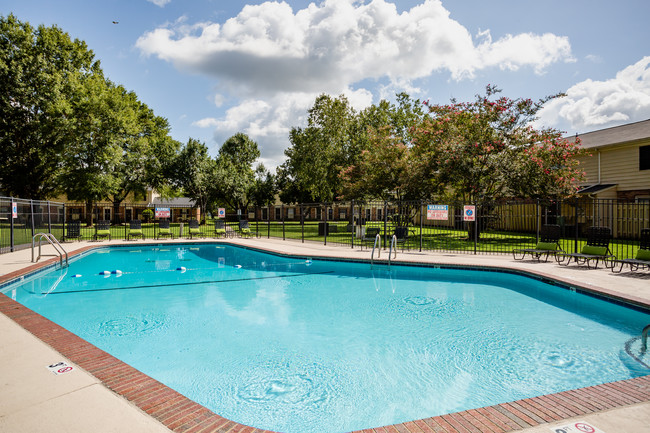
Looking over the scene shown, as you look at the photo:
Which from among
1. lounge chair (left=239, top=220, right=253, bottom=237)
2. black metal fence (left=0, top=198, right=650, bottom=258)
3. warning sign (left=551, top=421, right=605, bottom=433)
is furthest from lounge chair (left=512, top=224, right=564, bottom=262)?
lounge chair (left=239, top=220, right=253, bottom=237)

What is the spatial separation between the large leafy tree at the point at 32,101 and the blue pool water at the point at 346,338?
19797 mm

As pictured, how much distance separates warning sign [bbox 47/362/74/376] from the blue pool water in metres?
1.17

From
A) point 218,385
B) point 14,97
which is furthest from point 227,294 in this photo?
point 14,97

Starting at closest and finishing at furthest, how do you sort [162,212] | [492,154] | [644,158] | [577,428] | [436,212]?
[577,428] → [436,212] → [492,154] → [644,158] → [162,212]

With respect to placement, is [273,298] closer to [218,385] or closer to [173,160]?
[218,385]

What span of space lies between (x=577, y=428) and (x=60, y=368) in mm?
4620

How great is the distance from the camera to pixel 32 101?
23797 millimetres

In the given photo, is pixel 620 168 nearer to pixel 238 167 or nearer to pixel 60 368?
pixel 60 368

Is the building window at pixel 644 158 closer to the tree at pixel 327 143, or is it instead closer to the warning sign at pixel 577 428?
the tree at pixel 327 143

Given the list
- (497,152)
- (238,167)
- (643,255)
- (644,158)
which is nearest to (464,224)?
(497,152)

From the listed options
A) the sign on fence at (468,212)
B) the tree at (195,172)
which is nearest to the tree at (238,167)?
the tree at (195,172)

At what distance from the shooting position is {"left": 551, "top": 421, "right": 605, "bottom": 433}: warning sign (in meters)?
2.48

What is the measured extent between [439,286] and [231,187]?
33632 millimetres

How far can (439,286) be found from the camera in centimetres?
942
